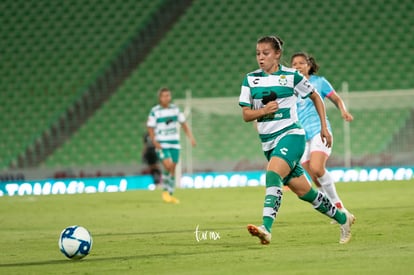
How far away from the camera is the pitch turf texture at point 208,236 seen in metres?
7.23

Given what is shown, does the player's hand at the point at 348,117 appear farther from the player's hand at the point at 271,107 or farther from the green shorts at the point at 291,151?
the player's hand at the point at 271,107

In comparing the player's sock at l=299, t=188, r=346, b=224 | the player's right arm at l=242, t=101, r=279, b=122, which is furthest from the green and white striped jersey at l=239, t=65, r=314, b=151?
the player's sock at l=299, t=188, r=346, b=224

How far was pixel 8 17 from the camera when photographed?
2883 centimetres

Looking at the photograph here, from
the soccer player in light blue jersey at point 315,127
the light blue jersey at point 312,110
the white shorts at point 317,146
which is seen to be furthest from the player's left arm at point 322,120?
the light blue jersey at point 312,110

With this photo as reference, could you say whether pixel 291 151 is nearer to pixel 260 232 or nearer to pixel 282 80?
pixel 282 80

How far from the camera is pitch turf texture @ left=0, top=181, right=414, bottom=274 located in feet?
23.7

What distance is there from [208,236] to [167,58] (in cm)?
1704

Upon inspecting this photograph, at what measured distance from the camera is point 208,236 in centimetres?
1012

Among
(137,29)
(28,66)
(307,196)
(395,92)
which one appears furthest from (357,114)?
(307,196)

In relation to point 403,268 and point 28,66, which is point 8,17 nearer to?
point 28,66

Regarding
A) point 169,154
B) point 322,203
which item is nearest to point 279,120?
point 322,203

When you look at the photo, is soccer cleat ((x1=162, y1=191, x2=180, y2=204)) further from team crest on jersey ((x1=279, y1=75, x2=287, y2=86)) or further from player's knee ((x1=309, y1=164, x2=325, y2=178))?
team crest on jersey ((x1=279, y1=75, x2=287, y2=86))

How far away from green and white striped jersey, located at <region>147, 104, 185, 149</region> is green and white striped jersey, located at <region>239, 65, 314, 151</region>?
9.82m

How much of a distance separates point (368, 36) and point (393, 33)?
0.69m
